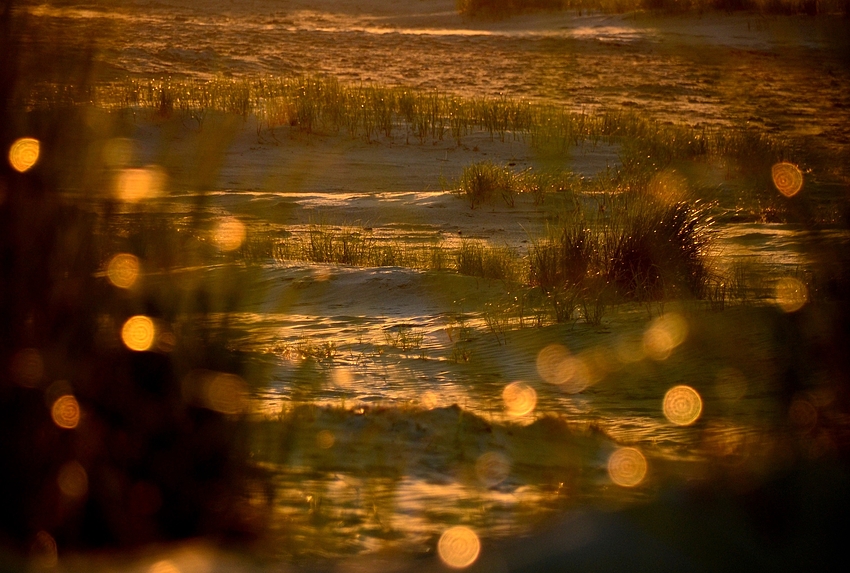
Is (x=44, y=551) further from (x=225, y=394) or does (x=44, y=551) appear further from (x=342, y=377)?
(x=342, y=377)

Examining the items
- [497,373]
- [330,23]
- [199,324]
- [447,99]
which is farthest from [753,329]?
[330,23]

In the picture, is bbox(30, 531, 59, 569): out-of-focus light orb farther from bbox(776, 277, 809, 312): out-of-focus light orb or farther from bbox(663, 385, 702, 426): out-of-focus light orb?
bbox(776, 277, 809, 312): out-of-focus light orb

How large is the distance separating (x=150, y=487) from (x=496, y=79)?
17.2 m

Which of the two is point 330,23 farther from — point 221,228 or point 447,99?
point 221,228

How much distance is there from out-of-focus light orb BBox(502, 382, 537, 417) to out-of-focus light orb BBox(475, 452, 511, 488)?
636 mm

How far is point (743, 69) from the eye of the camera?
67.6 ft

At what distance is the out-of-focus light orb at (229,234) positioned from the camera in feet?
25.6

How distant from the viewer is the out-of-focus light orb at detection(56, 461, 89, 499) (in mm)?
2629

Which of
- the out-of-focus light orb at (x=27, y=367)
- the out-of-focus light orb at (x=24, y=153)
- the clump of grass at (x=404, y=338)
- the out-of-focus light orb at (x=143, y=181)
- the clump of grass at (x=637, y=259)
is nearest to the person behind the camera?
the out-of-focus light orb at (x=27, y=367)

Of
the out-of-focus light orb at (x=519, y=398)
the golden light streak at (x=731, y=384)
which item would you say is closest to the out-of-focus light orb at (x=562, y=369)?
the out-of-focus light orb at (x=519, y=398)

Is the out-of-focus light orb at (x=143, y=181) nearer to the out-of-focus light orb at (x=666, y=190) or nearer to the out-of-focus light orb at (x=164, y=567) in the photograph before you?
the out-of-focus light orb at (x=666, y=190)

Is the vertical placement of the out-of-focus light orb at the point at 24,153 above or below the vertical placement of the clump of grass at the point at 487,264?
above

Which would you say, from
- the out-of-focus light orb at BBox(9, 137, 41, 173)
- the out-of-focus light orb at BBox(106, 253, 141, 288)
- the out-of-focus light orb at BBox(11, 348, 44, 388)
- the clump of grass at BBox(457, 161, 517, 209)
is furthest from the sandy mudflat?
the out-of-focus light orb at BBox(11, 348, 44, 388)

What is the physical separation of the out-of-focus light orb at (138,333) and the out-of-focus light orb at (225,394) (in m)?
0.23
